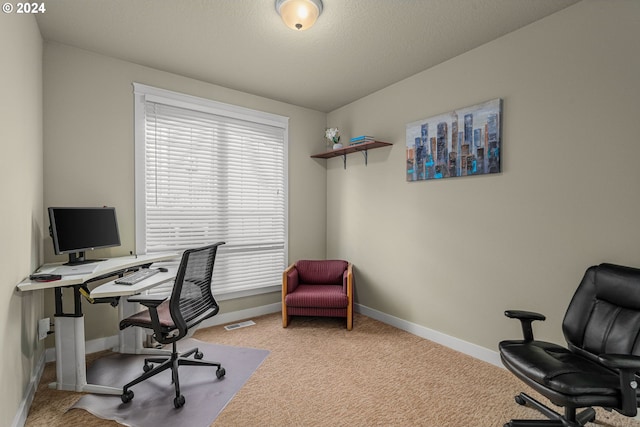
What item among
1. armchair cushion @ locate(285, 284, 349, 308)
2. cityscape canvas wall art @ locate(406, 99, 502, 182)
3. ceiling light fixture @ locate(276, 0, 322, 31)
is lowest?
armchair cushion @ locate(285, 284, 349, 308)

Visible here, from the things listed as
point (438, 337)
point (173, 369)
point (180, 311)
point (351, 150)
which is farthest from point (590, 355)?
point (351, 150)

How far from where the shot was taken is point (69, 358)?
7.57ft

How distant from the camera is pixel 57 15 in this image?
7.90ft

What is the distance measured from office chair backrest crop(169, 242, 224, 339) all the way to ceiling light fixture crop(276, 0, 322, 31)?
1.79 m

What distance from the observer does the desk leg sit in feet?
7.52

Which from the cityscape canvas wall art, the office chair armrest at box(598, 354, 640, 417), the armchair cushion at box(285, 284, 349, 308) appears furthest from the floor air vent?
the office chair armrest at box(598, 354, 640, 417)

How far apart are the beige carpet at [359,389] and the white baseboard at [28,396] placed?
0.05 m

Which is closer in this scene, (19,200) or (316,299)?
(19,200)

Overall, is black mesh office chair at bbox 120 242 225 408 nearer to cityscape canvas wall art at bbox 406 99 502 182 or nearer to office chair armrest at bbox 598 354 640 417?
cityscape canvas wall art at bbox 406 99 502 182

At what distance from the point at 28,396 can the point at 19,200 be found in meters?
1.32

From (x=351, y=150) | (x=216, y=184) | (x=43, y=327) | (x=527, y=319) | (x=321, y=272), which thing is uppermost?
(x=351, y=150)

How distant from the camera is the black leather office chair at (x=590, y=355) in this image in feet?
5.00

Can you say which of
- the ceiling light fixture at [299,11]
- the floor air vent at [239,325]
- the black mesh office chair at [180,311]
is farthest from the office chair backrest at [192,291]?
the ceiling light fixture at [299,11]

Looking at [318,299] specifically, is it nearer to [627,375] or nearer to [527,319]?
[527,319]
